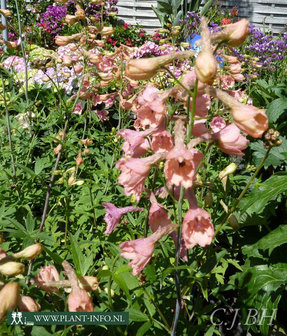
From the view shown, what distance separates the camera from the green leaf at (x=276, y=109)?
3.21m

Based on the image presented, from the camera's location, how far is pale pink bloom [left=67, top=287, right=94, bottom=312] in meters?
1.10

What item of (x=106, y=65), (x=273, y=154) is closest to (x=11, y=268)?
(x=106, y=65)

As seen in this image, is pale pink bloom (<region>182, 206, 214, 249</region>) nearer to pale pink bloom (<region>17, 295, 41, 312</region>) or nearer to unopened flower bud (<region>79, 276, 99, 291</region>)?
unopened flower bud (<region>79, 276, 99, 291</region>)

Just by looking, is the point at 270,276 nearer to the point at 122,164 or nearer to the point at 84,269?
the point at 84,269

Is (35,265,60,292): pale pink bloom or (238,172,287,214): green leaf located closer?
(35,265,60,292): pale pink bloom

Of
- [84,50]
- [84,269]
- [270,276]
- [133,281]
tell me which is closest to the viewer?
Result: [84,269]

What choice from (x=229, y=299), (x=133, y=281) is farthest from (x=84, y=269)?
(x=229, y=299)

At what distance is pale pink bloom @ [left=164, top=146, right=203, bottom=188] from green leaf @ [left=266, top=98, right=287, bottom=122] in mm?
2364

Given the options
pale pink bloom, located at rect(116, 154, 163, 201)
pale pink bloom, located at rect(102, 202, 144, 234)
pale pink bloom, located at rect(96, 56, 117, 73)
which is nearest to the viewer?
pale pink bloom, located at rect(116, 154, 163, 201)

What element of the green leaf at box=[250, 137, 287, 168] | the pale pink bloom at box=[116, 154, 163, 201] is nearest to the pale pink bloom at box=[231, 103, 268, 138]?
the pale pink bloom at box=[116, 154, 163, 201]

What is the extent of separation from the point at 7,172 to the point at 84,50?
111 centimetres

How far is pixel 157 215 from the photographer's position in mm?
1358

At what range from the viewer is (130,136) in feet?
4.38

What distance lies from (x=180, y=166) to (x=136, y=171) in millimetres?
151
